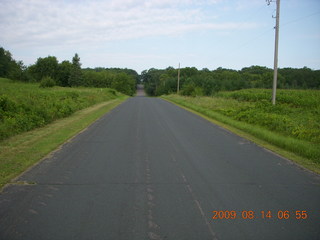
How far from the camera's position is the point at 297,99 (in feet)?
85.3

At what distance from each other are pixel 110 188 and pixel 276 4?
18.0 metres

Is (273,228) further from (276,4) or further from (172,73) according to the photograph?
(172,73)

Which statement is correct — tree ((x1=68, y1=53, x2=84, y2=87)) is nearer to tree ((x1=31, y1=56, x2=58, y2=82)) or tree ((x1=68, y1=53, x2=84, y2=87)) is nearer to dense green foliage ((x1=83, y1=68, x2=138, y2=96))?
tree ((x1=31, y1=56, x2=58, y2=82))

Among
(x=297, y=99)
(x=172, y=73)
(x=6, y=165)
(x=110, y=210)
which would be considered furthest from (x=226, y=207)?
(x=172, y=73)

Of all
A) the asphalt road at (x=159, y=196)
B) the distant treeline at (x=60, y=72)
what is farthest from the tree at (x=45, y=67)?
the asphalt road at (x=159, y=196)

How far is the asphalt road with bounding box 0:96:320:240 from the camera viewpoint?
3932 mm

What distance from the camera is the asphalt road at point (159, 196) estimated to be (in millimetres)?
3932

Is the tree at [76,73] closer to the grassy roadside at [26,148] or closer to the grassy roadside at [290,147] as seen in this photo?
the grassy roadside at [26,148]
